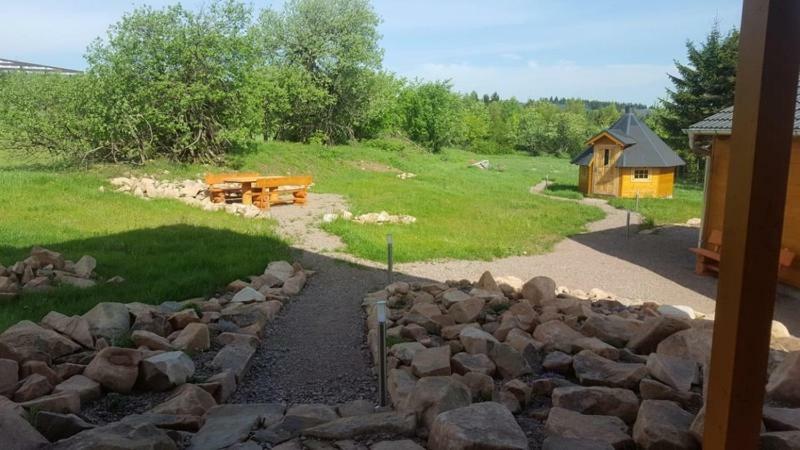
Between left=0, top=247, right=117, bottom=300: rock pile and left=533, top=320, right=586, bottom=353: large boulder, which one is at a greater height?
left=533, top=320, right=586, bottom=353: large boulder

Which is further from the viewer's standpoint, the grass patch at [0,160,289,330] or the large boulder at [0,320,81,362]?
the grass patch at [0,160,289,330]

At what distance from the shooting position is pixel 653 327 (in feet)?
14.4

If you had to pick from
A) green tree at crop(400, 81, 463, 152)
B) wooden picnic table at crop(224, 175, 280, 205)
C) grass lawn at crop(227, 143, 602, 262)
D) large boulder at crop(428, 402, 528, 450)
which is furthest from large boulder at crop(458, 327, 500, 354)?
green tree at crop(400, 81, 463, 152)

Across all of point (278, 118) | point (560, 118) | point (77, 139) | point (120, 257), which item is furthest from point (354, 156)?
point (560, 118)

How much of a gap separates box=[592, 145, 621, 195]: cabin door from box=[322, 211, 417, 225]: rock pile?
1345 centimetres

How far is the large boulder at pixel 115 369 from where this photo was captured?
3873mm

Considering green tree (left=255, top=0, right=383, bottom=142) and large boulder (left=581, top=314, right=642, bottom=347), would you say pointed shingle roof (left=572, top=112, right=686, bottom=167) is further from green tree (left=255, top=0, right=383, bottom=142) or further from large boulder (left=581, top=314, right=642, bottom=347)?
large boulder (left=581, top=314, right=642, bottom=347)

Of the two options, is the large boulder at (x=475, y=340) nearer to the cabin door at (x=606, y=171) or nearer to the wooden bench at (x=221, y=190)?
the wooden bench at (x=221, y=190)

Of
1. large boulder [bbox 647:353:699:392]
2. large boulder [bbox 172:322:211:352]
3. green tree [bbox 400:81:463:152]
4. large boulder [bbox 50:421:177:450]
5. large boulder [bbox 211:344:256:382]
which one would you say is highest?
green tree [bbox 400:81:463:152]

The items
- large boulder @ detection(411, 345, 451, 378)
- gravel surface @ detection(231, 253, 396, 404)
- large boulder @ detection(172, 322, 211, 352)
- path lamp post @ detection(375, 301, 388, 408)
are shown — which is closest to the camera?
path lamp post @ detection(375, 301, 388, 408)

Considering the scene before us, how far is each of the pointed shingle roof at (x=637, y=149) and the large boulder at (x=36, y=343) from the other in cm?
2380

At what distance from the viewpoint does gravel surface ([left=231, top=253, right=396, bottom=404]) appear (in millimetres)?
4414

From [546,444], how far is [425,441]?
0.58 metres

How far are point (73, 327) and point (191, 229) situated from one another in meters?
6.38
